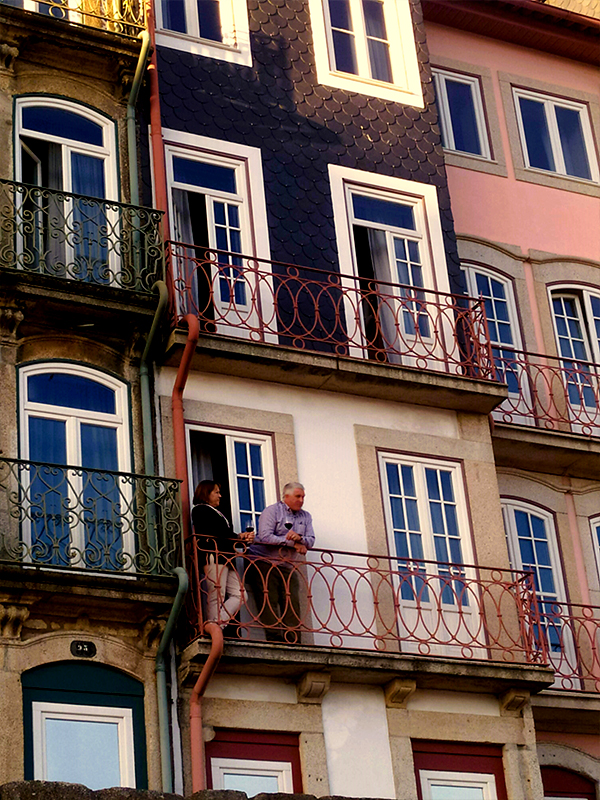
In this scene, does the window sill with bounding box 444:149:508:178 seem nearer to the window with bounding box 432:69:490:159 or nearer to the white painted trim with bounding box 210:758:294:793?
the window with bounding box 432:69:490:159

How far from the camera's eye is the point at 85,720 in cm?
1589

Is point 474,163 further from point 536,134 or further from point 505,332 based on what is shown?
point 505,332

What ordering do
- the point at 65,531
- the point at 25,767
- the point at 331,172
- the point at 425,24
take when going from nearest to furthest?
the point at 25,767 → the point at 65,531 → the point at 331,172 → the point at 425,24

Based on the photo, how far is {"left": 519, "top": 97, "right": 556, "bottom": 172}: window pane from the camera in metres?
23.9

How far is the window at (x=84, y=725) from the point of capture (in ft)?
51.1

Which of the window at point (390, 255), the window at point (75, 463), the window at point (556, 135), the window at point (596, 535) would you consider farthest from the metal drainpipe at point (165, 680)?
the window at point (556, 135)

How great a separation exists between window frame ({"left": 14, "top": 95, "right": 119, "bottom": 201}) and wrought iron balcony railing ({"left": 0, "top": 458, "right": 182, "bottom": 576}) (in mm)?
3697

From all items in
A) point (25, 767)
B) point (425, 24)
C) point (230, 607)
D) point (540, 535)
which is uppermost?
point (425, 24)

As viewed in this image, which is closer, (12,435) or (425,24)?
(12,435)

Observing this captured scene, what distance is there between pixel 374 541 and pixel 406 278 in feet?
12.7

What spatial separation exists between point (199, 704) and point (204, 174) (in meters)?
6.76

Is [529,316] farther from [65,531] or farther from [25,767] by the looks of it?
[25,767]

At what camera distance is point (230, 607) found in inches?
653

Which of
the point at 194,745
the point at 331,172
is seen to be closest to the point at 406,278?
the point at 331,172
